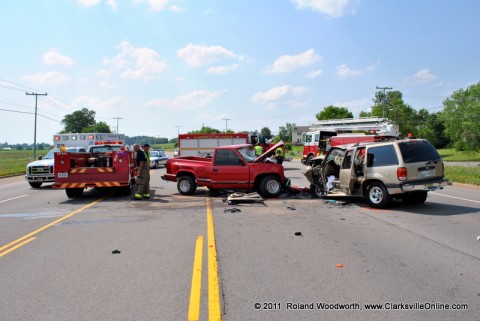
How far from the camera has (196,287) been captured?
479 centimetres

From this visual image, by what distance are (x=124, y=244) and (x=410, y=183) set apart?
7.19 m

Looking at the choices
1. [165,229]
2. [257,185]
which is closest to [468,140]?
[257,185]

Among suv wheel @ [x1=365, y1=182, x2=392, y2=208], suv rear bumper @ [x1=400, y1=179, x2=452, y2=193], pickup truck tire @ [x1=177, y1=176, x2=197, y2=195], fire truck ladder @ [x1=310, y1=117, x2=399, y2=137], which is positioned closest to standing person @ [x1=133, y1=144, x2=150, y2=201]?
pickup truck tire @ [x1=177, y1=176, x2=197, y2=195]

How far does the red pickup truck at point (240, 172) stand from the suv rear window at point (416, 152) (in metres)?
3.96

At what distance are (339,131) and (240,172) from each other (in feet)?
68.2

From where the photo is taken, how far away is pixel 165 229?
8.38 m

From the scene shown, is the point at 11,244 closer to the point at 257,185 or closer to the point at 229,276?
the point at 229,276

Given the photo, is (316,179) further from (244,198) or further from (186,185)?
(186,185)

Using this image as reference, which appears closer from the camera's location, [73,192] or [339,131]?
[73,192]

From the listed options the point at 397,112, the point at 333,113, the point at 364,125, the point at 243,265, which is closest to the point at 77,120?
the point at 333,113

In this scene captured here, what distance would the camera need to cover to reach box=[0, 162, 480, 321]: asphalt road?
13.7 ft

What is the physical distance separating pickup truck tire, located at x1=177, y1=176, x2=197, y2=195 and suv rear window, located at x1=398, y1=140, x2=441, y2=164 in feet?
23.1

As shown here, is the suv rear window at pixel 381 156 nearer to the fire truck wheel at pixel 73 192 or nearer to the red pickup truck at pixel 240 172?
the red pickup truck at pixel 240 172

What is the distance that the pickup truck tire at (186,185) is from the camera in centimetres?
1415
